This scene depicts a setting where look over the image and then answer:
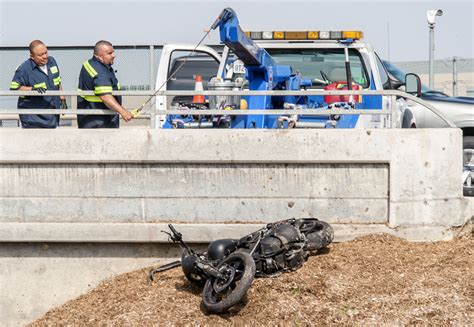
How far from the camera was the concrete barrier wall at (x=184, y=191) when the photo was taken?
8625 mm

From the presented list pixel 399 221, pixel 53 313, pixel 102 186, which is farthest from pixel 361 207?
pixel 53 313

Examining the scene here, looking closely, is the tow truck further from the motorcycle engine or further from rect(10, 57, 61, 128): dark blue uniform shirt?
the motorcycle engine

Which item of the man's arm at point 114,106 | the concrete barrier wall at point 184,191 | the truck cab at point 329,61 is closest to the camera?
the concrete barrier wall at point 184,191

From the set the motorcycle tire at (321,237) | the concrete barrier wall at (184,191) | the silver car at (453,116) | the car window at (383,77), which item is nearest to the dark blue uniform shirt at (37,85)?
the concrete barrier wall at (184,191)

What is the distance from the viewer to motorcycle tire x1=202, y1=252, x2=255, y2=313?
7.18 m

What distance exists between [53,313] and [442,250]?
3.66 meters

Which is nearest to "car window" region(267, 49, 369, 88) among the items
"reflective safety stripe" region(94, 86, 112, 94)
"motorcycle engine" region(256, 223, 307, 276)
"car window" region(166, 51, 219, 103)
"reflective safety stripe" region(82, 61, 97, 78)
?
"reflective safety stripe" region(82, 61, 97, 78)

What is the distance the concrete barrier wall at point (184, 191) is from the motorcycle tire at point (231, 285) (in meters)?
1.13

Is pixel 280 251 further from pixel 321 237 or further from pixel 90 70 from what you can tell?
pixel 90 70

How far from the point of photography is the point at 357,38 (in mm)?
11133

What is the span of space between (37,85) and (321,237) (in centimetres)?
394

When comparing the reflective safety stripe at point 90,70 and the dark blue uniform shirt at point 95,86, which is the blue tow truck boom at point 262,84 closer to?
the dark blue uniform shirt at point 95,86

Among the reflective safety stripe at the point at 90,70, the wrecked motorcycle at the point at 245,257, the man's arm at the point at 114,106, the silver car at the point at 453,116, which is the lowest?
the wrecked motorcycle at the point at 245,257

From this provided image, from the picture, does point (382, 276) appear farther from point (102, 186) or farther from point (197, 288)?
Result: point (102, 186)
